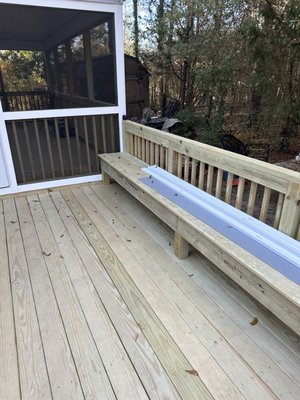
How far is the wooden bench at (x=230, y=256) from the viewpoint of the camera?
1319 mm

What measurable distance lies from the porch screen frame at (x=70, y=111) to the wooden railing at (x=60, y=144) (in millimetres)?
60

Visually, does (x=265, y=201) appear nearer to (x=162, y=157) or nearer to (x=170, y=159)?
(x=170, y=159)

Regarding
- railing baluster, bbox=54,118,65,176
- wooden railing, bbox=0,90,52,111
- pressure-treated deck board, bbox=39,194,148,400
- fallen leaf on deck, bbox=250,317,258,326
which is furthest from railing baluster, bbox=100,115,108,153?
fallen leaf on deck, bbox=250,317,258,326

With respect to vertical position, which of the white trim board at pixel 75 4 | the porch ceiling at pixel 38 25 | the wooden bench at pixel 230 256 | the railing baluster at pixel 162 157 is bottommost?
the wooden bench at pixel 230 256

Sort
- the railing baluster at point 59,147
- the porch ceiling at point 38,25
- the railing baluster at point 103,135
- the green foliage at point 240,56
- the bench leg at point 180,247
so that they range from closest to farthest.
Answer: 1. the bench leg at point 180,247
2. the porch ceiling at point 38,25
3. the railing baluster at point 59,147
4. the railing baluster at point 103,135
5. the green foliage at point 240,56

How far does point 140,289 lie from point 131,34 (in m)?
6.72

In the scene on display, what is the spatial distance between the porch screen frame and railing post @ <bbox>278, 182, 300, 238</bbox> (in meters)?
2.49

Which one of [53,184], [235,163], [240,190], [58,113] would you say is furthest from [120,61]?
[240,190]

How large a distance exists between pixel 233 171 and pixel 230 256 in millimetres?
661

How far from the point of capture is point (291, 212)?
1630mm

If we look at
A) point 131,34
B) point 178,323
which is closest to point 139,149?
point 178,323

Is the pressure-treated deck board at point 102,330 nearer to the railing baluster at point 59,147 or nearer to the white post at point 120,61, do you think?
the railing baluster at point 59,147

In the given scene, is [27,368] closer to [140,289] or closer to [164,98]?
[140,289]

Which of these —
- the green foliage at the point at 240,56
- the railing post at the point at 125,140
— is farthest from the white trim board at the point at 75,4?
the green foliage at the point at 240,56
